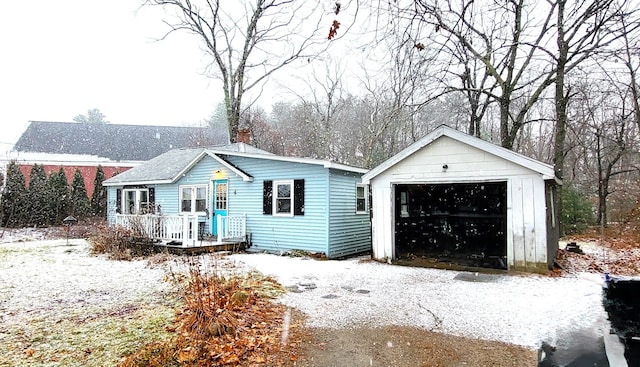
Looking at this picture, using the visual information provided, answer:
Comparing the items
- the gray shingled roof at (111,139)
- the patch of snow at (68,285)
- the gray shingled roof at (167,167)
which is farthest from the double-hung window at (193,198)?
the gray shingled roof at (111,139)

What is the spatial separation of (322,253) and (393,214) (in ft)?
8.65

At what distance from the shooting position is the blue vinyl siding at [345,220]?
11789 millimetres

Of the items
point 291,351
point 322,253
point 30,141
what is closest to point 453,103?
point 322,253

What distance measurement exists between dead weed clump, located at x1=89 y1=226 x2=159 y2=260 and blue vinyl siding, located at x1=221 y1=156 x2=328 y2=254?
2971 millimetres

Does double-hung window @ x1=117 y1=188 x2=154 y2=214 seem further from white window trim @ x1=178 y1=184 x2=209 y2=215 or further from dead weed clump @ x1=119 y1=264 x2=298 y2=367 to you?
dead weed clump @ x1=119 y1=264 x2=298 y2=367

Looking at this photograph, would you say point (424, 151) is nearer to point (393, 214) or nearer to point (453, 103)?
point (393, 214)

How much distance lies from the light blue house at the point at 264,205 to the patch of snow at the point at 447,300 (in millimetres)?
2521

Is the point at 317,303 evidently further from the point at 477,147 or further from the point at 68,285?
the point at 477,147

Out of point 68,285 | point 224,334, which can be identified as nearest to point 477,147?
point 224,334

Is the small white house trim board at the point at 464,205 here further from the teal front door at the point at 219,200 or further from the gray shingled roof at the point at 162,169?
the gray shingled roof at the point at 162,169

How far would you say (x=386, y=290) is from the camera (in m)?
7.36

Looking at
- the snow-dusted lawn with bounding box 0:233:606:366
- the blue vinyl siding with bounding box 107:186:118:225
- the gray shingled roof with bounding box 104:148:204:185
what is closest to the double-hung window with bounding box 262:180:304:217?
the snow-dusted lawn with bounding box 0:233:606:366

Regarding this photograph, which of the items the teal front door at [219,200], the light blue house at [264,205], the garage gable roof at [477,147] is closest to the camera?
the garage gable roof at [477,147]

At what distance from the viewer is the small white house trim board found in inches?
340
